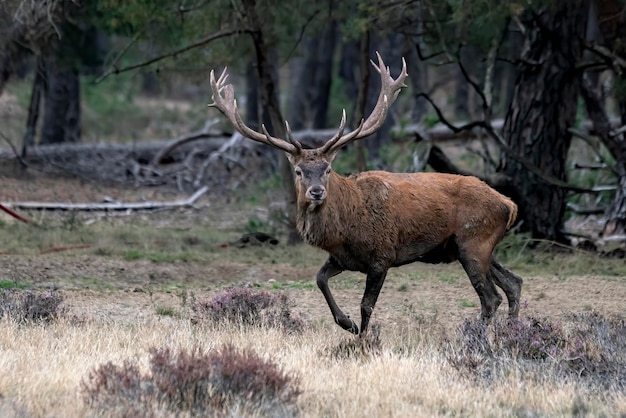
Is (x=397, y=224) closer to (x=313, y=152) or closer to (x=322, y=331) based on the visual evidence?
(x=313, y=152)

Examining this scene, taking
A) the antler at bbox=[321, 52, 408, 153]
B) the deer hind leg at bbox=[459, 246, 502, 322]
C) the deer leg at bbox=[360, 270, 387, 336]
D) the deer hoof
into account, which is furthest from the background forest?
the deer hoof

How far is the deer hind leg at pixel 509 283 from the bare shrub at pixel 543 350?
1.23m

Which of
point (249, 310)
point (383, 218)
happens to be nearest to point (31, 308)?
point (249, 310)

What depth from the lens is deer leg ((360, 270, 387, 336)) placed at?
1005 cm

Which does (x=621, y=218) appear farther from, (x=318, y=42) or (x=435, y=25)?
(x=318, y=42)

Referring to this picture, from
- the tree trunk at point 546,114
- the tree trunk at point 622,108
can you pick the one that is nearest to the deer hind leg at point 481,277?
the tree trunk at point 546,114

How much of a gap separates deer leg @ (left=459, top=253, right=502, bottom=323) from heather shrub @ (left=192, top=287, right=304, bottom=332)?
1.69 metres

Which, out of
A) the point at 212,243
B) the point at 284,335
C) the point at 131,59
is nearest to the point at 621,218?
the point at 212,243

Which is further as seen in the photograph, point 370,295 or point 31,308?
point 31,308

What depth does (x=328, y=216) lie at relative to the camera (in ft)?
32.7

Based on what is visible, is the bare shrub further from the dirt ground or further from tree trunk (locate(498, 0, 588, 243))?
tree trunk (locate(498, 0, 588, 243))

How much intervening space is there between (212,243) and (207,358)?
9.42 metres

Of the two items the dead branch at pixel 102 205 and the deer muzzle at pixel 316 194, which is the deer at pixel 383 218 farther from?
the dead branch at pixel 102 205

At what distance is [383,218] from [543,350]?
2.07 m
